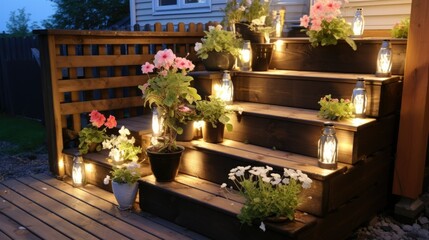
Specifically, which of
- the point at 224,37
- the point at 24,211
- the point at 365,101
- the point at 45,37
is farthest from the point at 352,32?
the point at 24,211

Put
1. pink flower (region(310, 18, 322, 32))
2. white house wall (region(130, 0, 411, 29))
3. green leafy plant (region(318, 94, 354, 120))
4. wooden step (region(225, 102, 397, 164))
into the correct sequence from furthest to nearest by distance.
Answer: white house wall (region(130, 0, 411, 29))
pink flower (region(310, 18, 322, 32))
green leafy plant (region(318, 94, 354, 120))
wooden step (region(225, 102, 397, 164))

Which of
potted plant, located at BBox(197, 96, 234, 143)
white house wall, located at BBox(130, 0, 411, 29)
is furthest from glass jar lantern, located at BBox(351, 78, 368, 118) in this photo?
white house wall, located at BBox(130, 0, 411, 29)

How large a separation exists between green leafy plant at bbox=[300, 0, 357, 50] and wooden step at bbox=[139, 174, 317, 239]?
1553mm

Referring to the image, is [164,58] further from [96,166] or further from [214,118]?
[96,166]

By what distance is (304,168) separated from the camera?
2.82m

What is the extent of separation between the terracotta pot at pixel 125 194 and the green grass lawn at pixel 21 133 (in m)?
2.85

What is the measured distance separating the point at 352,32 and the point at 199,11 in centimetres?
451

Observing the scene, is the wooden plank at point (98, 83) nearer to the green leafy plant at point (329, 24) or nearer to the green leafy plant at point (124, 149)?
the green leafy plant at point (124, 149)

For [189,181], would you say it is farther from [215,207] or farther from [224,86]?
[224,86]

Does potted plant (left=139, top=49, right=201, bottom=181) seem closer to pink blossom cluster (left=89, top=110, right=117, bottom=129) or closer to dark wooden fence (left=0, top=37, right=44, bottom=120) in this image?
pink blossom cluster (left=89, top=110, right=117, bottom=129)

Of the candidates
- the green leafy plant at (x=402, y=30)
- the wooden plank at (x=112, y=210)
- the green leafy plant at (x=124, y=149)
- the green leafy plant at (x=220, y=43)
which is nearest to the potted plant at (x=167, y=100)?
the wooden plank at (x=112, y=210)

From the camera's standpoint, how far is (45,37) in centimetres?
390

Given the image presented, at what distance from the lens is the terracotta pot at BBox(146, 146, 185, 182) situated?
320 cm

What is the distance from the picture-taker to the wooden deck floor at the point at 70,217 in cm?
296
